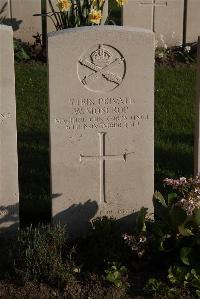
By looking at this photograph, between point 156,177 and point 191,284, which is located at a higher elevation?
point 156,177

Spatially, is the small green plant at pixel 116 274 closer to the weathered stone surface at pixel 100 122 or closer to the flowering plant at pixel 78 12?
the weathered stone surface at pixel 100 122

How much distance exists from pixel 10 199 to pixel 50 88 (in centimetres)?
98

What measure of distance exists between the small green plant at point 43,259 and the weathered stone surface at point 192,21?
21.5ft

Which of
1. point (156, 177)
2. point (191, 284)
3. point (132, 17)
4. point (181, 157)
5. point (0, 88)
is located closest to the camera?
point (191, 284)

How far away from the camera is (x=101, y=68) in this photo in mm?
5469

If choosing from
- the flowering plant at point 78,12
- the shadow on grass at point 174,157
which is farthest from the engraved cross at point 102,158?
the flowering plant at point 78,12

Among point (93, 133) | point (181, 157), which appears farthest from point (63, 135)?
point (181, 157)

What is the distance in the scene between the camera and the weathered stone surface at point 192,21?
1112 cm

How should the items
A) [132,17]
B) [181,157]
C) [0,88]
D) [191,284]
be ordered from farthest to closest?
[132,17], [181,157], [0,88], [191,284]

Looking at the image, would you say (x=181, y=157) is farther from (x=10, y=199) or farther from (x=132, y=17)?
(x=132, y=17)

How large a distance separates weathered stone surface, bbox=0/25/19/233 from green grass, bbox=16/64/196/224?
41 cm

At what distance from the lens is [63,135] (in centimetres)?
557

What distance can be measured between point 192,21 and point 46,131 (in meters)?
3.93

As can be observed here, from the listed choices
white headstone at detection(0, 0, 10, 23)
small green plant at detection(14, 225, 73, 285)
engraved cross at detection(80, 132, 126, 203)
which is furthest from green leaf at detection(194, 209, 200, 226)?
white headstone at detection(0, 0, 10, 23)
